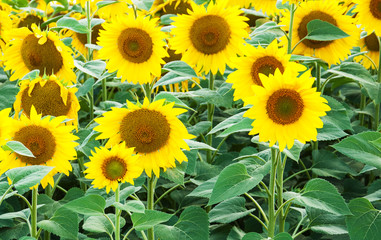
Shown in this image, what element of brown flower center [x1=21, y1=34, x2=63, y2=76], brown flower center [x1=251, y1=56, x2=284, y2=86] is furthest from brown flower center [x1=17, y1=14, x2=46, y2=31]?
brown flower center [x1=251, y1=56, x2=284, y2=86]

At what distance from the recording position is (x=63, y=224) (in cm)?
154

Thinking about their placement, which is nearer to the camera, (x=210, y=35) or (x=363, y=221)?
(x=363, y=221)

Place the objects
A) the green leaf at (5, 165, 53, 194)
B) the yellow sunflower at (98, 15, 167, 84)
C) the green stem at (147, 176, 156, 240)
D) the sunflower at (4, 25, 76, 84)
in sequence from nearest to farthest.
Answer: the green leaf at (5, 165, 53, 194) < the green stem at (147, 176, 156, 240) < the yellow sunflower at (98, 15, 167, 84) < the sunflower at (4, 25, 76, 84)

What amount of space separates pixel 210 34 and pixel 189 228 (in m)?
0.67

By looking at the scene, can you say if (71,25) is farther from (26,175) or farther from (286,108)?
(286,108)

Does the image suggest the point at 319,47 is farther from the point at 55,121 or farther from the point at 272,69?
the point at 55,121

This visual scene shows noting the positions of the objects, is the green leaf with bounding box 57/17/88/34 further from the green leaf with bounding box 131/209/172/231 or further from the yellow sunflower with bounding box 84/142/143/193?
the green leaf with bounding box 131/209/172/231

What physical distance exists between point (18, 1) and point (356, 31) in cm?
164

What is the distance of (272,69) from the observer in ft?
4.85

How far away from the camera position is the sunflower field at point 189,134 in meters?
1.37

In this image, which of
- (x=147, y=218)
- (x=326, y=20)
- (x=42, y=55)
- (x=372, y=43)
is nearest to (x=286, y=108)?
(x=147, y=218)

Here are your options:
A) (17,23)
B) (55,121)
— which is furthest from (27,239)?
(17,23)

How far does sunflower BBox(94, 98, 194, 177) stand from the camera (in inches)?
58.6

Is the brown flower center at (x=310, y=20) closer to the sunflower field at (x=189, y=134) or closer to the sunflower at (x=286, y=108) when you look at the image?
the sunflower field at (x=189, y=134)
